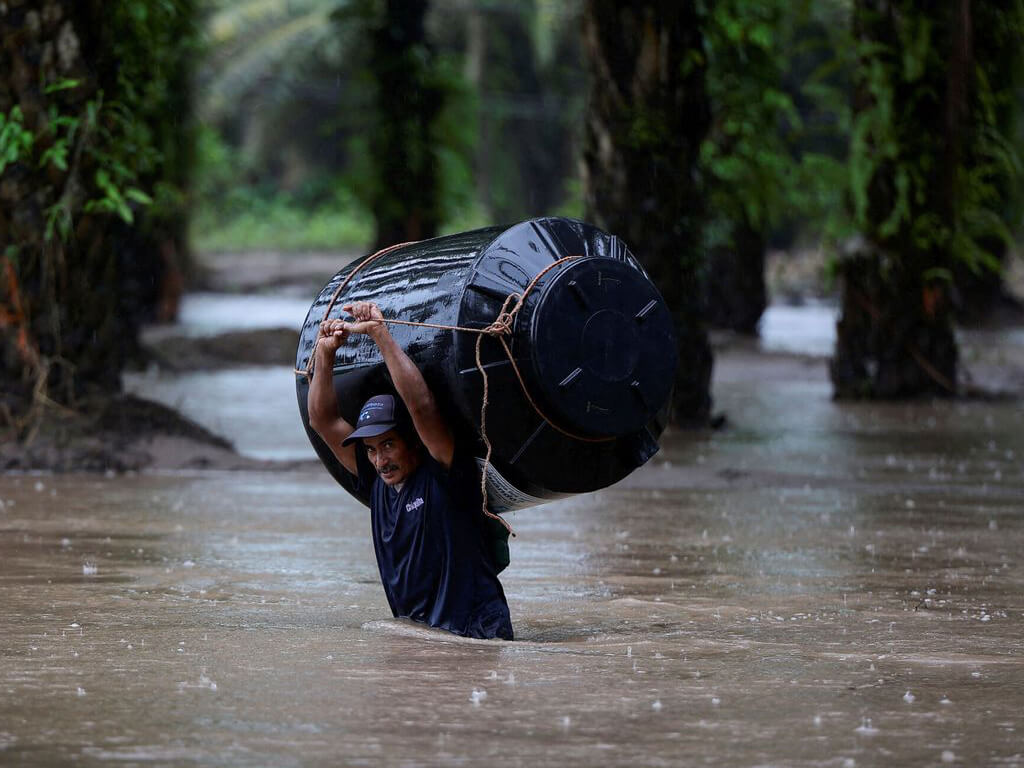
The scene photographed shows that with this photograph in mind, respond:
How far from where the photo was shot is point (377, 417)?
5.46 m

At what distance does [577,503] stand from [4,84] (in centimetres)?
439

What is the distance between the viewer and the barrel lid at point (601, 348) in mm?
5391

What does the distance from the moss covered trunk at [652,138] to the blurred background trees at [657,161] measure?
0.02 m

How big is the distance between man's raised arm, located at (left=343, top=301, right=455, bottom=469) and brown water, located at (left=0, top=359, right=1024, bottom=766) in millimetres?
640

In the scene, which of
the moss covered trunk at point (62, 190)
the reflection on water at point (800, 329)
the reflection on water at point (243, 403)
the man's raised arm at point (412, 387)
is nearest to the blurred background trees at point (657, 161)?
the moss covered trunk at point (62, 190)

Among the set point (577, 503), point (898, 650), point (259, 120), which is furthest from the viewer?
point (259, 120)

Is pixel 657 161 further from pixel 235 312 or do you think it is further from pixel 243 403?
pixel 235 312

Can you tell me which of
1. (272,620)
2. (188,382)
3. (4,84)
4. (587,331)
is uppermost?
(4,84)

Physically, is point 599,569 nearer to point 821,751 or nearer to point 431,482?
point 431,482

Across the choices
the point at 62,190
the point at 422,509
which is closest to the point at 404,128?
the point at 62,190

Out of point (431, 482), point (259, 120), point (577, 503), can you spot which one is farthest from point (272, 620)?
point (259, 120)

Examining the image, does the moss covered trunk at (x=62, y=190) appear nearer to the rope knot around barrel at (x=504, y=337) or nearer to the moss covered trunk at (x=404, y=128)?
the rope knot around barrel at (x=504, y=337)

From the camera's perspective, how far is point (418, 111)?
21266 millimetres

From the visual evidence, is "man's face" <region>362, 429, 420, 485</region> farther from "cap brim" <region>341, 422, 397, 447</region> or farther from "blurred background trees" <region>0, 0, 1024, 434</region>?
"blurred background trees" <region>0, 0, 1024, 434</region>
